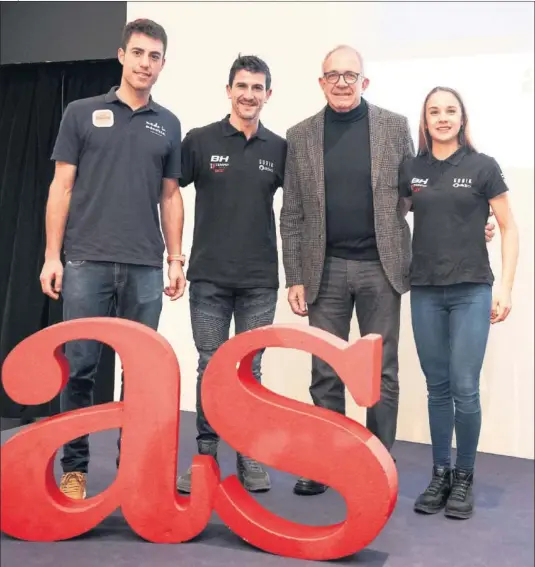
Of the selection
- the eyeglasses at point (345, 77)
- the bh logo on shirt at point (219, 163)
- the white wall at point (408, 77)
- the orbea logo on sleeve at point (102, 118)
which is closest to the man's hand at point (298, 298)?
the bh logo on shirt at point (219, 163)

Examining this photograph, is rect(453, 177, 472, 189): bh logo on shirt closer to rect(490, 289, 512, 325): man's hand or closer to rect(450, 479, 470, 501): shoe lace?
rect(490, 289, 512, 325): man's hand

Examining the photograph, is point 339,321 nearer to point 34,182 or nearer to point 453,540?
point 453,540

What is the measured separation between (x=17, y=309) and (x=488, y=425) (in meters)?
2.69

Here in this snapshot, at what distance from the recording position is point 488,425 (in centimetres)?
340

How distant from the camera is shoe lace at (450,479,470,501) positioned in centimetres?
241

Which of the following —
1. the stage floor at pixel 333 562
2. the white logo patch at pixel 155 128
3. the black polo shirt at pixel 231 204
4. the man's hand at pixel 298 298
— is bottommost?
the stage floor at pixel 333 562

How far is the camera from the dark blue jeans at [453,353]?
2309 millimetres

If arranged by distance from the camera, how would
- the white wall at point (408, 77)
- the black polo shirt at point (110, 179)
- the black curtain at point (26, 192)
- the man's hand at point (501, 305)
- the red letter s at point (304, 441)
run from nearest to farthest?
the red letter s at point (304, 441) < the black polo shirt at point (110, 179) < the man's hand at point (501, 305) < the white wall at point (408, 77) < the black curtain at point (26, 192)

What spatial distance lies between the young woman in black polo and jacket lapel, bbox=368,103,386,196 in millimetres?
98

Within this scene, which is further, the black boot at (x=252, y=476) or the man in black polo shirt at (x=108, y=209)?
the black boot at (x=252, y=476)

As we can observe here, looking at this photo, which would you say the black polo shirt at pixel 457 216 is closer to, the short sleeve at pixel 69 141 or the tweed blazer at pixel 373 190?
the tweed blazer at pixel 373 190

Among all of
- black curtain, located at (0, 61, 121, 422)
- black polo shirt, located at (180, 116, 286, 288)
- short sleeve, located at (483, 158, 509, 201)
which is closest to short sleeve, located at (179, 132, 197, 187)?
black polo shirt, located at (180, 116, 286, 288)

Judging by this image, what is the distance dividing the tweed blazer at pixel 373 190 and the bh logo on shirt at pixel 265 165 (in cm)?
7

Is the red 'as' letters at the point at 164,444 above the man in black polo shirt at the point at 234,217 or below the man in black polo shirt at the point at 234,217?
below
